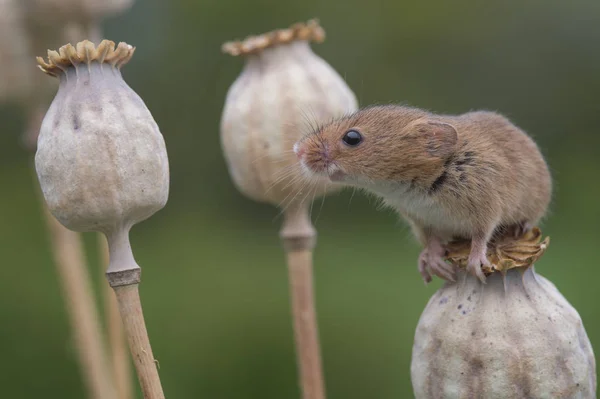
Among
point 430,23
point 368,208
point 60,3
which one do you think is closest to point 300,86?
point 60,3

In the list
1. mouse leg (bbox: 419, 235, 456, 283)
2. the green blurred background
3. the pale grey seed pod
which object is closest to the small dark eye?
mouse leg (bbox: 419, 235, 456, 283)

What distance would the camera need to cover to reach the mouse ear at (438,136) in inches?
44.4

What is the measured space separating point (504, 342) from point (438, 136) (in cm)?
29

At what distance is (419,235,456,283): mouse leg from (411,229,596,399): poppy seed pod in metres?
0.03

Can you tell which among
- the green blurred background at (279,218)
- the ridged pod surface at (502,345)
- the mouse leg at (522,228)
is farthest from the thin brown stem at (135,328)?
the green blurred background at (279,218)

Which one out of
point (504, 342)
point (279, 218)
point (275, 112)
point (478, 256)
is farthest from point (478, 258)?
point (279, 218)

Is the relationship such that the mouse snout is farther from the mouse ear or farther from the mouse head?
the mouse ear

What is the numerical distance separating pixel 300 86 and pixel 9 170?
2.72m

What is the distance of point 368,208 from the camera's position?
11.1 ft

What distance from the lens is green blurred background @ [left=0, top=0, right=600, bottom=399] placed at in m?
2.59

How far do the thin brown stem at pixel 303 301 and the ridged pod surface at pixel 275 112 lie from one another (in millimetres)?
47

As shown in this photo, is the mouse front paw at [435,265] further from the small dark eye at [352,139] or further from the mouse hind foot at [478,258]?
the small dark eye at [352,139]

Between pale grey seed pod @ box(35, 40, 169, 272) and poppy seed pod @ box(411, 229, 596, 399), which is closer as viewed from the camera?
pale grey seed pod @ box(35, 40, 169, 272)

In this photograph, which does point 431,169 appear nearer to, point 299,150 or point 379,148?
point 379,148
